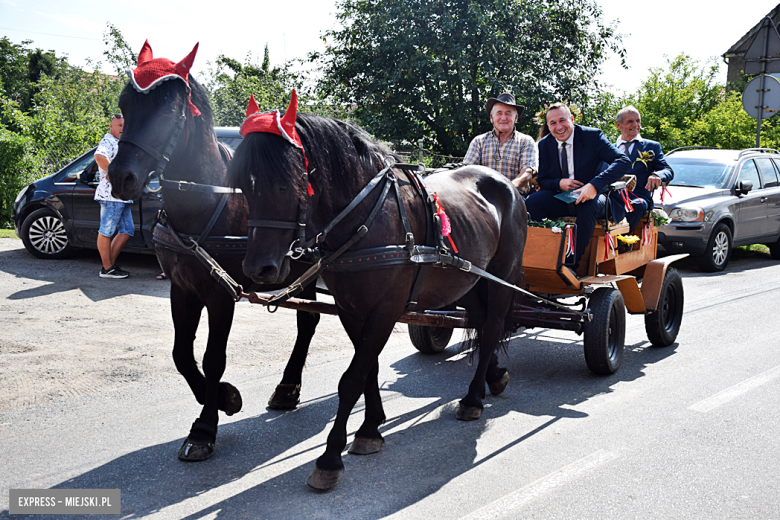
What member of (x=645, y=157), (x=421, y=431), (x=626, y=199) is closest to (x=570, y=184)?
(x=626, y=199)

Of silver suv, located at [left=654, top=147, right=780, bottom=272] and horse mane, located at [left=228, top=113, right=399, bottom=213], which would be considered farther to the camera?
silver suv, located at [left=654, top=147, right=780, bottom=272]

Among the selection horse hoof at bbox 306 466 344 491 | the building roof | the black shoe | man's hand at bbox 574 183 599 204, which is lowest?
horse hoof at bbox 306 466 344 491

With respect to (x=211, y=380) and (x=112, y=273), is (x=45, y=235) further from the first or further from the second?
(x=211, y=380)

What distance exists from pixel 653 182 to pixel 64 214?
800 cm

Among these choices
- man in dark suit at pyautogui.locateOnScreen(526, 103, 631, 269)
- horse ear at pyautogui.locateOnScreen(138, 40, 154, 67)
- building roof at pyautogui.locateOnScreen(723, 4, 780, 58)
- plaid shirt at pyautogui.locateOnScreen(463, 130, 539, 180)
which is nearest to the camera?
horse ear at pyautogui.locateOnScreen(138, 40, 154, 67)

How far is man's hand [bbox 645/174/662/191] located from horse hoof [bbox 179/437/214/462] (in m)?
4.87

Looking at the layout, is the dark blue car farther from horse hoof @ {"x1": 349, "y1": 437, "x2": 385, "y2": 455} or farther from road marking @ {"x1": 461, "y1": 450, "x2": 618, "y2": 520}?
road marking @ {"x1": 461, "y1": 450, "x2": 618, "y2": 520}

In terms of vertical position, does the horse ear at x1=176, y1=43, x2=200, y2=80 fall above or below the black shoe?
above

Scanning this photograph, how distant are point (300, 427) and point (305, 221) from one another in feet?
5.71

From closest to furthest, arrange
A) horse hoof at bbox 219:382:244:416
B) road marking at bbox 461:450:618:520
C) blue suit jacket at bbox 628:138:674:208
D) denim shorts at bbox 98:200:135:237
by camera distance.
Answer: road marking at bbox 461:450:618:520
horse hoof at bbox 219:382:244:416
blue suit jacket at bbox 628:138:674:208
denim shorts at bbox 98:200:135:237

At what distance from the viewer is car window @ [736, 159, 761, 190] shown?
11994mm

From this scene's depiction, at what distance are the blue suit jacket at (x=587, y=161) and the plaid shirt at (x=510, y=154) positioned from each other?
0.12 m

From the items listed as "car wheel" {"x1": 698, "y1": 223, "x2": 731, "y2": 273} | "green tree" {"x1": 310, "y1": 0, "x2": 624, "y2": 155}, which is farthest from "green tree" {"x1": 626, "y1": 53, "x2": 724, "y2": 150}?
"car wheel" {"x1": 698, "y1": 223, "x2": 731, "y2": 273}

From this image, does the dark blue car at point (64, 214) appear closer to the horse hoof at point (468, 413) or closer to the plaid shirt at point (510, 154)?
the plaid shirt at point (510, 154)
